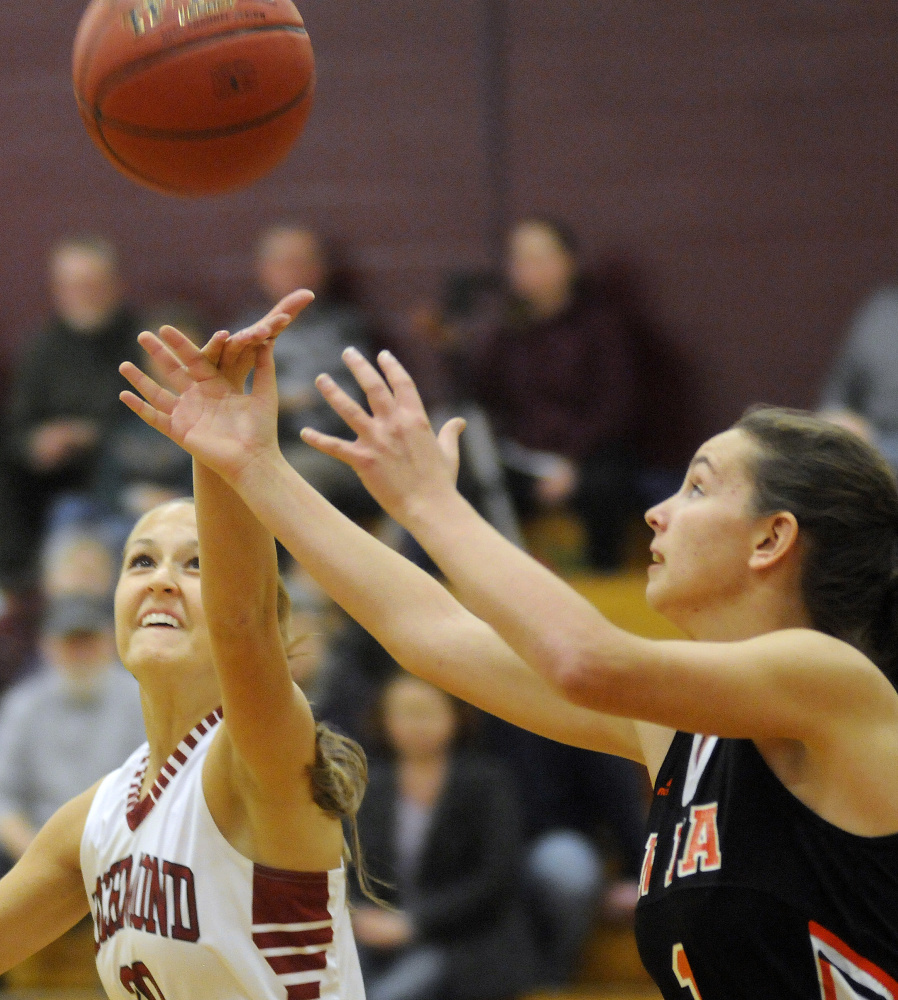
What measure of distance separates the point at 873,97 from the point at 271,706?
209 inches

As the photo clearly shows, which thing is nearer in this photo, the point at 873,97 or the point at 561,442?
the point at 561,442

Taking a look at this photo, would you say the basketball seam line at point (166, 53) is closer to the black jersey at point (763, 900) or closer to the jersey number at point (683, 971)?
the black jersey at point (763, 900)

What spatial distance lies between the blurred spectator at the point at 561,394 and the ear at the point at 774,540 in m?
3.94

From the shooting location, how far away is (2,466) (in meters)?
6.47

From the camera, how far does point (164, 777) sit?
7.91 feet

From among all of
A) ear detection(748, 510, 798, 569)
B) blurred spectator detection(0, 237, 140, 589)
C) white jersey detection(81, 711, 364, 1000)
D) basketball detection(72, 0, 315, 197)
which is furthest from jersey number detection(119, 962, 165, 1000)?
blurred spectator detection(0, 237, 140, 589)

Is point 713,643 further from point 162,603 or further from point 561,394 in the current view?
point 561,394

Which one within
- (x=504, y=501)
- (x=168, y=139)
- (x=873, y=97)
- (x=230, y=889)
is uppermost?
(x=873, y=97)

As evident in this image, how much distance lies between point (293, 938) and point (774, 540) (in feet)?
3.24

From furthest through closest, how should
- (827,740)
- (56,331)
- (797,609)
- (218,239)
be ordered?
(218,239), (56,331), (797,609), (827,740)

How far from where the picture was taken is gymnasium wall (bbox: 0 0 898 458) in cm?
663

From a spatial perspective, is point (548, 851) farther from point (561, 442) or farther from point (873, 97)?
point (873, 97)

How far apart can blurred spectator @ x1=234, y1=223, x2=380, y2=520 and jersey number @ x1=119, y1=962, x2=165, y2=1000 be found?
3486mm

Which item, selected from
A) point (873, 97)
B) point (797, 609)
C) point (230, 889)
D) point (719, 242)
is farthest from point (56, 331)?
point (797, 609)
